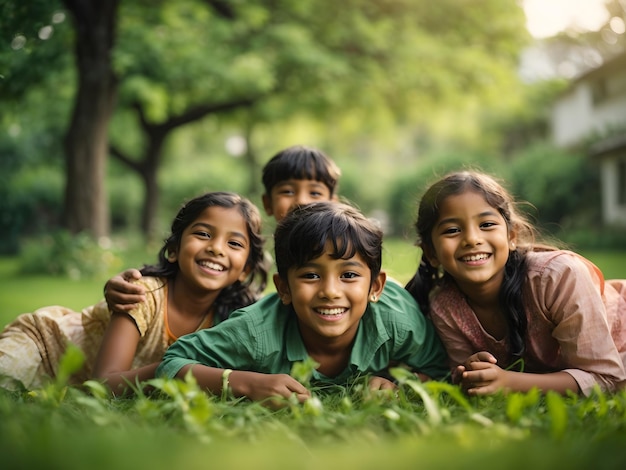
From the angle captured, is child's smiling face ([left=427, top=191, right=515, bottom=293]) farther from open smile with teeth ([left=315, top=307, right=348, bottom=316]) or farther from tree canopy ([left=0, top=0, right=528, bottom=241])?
tree canopy ([left=0, top=0, right=528, bottom=241])

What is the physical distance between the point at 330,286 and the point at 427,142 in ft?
168

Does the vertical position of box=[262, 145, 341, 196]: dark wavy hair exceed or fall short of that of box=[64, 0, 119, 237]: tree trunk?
it falls short

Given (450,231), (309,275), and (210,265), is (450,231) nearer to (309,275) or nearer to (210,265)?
(309,275)

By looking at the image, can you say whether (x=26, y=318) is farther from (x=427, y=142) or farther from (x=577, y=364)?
(x=427, y=142)

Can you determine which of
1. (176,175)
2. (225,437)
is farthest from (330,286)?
(176,175)

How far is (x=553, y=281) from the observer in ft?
8.63

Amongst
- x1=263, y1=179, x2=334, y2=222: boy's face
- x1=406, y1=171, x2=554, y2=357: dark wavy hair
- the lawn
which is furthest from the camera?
x1=263, y1=179, x2=334, y2=222: boy's face

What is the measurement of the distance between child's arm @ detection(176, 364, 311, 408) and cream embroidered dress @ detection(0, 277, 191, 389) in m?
0.54

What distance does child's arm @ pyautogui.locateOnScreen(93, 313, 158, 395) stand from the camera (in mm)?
2640

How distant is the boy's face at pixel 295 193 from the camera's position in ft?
12.3

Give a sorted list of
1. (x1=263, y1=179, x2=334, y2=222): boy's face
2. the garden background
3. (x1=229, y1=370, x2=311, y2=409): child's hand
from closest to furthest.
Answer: the garden background
(x1=229, y1=370, x2=311, y2=409): child's hand
(x1=263, y1=179, x2=334, y2=222): boy's face

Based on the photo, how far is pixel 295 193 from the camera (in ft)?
12.5

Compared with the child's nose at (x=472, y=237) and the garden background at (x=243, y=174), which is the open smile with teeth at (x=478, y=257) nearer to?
the child's nose at (x=472, y=237)

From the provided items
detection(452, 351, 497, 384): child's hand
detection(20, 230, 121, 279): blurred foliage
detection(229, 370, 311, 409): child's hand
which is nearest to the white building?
detection(20, 230, 121, 279): blurred foliage
